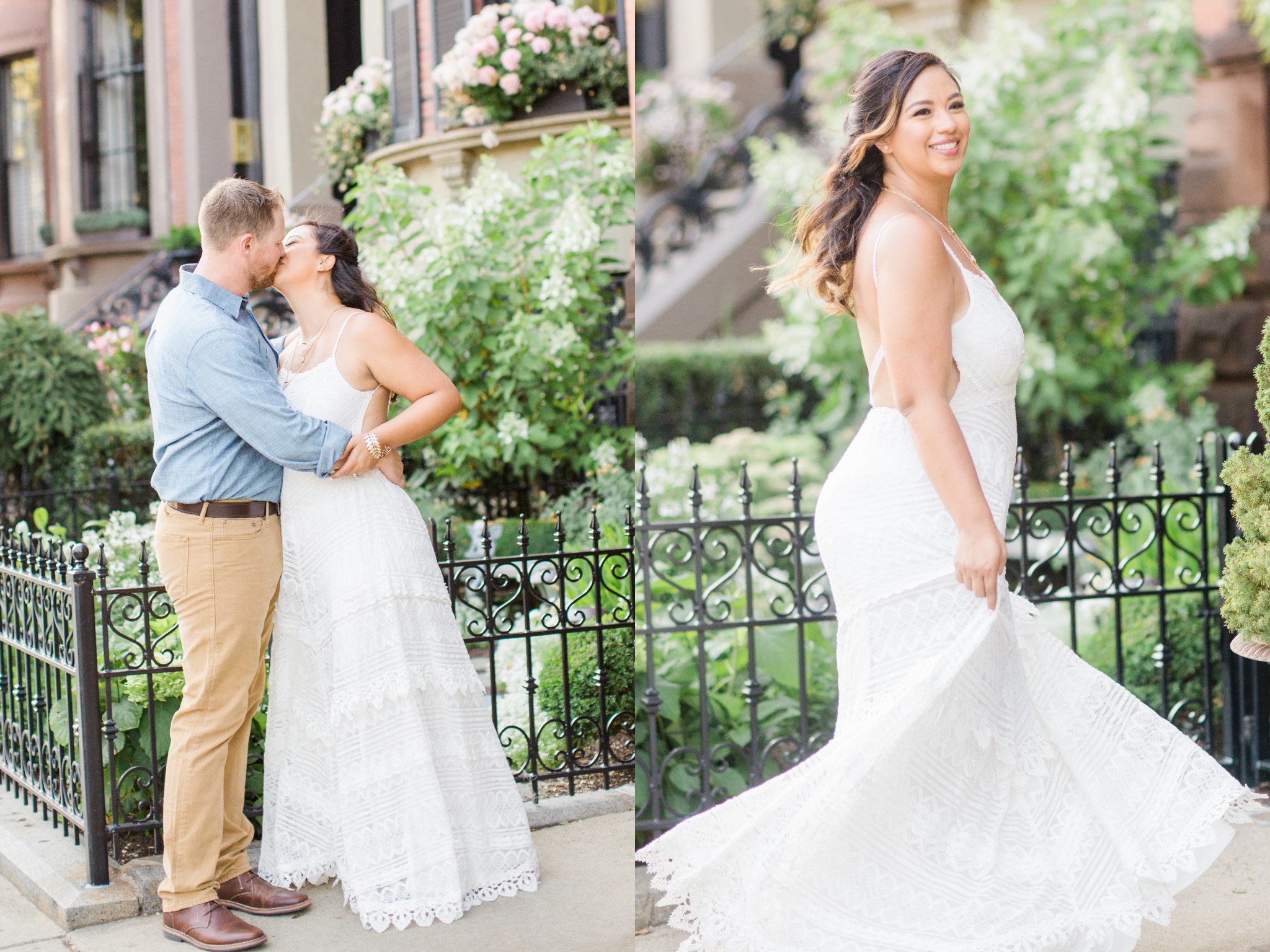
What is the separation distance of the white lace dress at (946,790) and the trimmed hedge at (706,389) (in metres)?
7.26

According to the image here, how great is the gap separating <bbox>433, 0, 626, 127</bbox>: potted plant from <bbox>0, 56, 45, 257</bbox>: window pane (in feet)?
22.0

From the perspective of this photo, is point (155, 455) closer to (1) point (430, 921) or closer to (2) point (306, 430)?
(2) point (306, 430)

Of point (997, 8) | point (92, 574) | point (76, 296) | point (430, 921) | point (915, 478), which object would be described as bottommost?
point (430, 921)

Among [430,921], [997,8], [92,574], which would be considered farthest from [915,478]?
[997,8]

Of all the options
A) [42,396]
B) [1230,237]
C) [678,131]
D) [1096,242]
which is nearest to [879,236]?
[1096,242]

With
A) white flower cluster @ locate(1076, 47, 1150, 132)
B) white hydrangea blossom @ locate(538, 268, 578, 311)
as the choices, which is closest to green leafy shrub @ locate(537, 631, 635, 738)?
white hydrangea blossom @ locate(538, 268, 578, 311)

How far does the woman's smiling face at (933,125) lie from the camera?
8.04 feet

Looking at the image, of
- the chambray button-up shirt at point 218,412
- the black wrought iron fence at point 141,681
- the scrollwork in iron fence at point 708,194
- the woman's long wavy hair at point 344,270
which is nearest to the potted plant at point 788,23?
the scrollwork in iron fence at point 708,194

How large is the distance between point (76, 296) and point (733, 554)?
26.7 feet

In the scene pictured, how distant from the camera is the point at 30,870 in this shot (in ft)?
12.1

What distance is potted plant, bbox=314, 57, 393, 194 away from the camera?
283 inches

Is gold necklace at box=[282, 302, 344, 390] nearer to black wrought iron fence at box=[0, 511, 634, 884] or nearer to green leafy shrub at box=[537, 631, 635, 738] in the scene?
black wrought iron fence at box=[0, 511, 634, 884]

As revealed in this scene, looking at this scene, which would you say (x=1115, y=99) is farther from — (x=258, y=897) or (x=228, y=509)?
(x=258, y=897)

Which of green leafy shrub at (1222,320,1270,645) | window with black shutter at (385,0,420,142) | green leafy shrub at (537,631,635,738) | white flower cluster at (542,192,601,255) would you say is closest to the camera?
green leafy shrub at (1222,320,1270,645)
